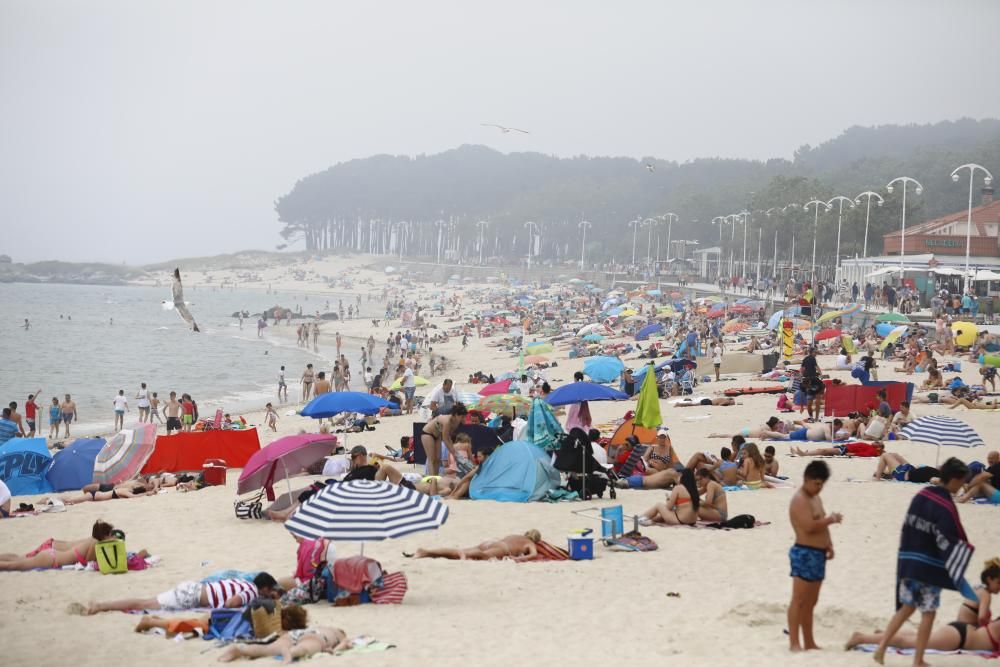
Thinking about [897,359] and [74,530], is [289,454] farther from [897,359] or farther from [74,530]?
[897,359]

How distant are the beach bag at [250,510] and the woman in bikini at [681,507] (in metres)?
4.13

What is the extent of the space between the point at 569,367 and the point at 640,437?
1790cm

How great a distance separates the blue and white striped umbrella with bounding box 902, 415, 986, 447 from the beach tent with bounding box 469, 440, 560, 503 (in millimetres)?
4043

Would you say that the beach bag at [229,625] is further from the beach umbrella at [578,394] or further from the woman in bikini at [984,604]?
the beach umbrella at [578,394]

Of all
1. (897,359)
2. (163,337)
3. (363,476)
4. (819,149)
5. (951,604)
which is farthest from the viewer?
(819,149)

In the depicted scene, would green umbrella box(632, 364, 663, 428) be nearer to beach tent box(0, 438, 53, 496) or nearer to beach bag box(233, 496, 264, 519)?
beach bag box(233, 496, 264, 519)

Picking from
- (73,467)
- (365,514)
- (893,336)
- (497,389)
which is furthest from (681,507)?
(893,336)

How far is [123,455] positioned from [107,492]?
88 cm

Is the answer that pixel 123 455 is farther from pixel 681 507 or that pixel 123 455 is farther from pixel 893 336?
pixel 893 336

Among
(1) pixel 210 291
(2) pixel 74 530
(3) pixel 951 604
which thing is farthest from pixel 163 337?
(1) pixel 210 291

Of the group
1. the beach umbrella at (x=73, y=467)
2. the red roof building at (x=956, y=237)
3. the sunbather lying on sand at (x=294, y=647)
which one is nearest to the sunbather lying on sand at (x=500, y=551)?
the sunbather lying on sand at (x=294, y=647)

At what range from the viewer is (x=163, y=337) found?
6612cm

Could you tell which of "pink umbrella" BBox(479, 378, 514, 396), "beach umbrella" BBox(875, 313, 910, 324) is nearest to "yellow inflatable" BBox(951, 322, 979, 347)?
"beach umbrella" BBox(875, 313, 910, 324)

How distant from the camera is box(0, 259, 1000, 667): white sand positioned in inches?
267
